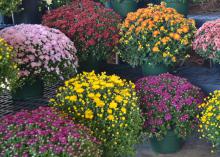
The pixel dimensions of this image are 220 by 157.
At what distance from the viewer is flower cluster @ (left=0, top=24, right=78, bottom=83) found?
3689mm

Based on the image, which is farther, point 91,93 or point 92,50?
point 92,50

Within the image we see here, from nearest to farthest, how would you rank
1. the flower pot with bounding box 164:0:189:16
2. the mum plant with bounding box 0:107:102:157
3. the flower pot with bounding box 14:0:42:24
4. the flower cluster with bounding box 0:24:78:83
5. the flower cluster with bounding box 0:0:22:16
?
the mum plant with bounding box 0:107:102:157 → the flower cluster with bounding box 0:24:78:83 → the flower cluster with bounding box 0:0:22:16 → the flower pot with bounding box 14:0:42:24 → the flower pot with bounding box 164:0:189:16

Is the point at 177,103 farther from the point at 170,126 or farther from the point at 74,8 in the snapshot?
the point at 74,8

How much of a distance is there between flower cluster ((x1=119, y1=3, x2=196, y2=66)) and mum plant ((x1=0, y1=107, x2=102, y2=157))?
1855mm

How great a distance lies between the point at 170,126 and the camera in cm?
389

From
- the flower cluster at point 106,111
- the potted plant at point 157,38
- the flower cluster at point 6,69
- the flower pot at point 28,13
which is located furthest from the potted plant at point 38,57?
the flower pot at point 28,13

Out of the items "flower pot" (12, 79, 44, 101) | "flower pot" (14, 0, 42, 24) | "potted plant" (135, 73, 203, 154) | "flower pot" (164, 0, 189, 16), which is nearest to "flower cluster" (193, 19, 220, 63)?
"potted plant" (135, 73, 203, 154)

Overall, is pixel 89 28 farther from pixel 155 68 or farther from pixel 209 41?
pixel 209 41

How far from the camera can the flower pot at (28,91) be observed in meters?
3.92

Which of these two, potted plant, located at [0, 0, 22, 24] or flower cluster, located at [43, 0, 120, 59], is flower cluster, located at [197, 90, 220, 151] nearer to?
flower cluster, located at [43, 0, 120, 59]

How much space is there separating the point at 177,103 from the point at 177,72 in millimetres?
1021

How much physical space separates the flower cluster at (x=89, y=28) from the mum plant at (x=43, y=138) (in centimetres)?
187

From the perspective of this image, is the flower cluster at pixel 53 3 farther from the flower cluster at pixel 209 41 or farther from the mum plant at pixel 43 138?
the mum plant at pixel 43 138

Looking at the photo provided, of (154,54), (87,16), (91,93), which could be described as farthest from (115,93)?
(87,16)
